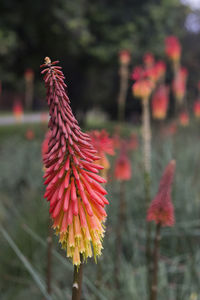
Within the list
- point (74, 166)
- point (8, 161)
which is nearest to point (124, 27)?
point (8, 161)

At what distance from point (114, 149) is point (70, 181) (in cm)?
621

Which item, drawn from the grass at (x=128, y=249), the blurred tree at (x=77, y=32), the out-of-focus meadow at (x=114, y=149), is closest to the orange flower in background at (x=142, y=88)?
the out-of-focus meadow at (x=114, y=149)

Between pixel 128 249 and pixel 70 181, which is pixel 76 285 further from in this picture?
pixel 128 249

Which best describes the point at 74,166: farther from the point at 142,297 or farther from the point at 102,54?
the point at 102,54

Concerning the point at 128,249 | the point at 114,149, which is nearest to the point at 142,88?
the point at 128,249

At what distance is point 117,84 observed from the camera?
71.2 ft

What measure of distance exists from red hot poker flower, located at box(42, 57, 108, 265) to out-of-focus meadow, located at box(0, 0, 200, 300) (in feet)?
1.58

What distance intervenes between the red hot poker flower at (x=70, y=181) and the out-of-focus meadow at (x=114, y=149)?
483 millimetres

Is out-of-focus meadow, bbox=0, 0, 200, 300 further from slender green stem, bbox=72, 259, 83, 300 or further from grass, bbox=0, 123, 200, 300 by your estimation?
slender green stem, bbox=72, 259, 83, 300

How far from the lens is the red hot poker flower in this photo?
936 millimetres

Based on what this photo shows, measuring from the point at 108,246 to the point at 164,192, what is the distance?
232 cm

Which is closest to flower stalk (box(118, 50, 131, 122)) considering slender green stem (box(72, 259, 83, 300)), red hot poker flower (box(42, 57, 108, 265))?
red hot poker flower (box(42, 57, 108, 265))

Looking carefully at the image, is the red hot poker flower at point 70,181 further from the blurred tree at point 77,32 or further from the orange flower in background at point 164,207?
the blurred tree at point 77,32

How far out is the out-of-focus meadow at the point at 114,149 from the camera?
123 inches
